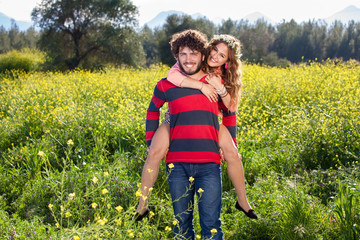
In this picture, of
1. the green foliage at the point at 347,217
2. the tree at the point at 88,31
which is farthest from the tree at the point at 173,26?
the green foliage at the point at 347,217

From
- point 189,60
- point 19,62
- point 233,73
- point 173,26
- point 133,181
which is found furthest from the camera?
point 173,26

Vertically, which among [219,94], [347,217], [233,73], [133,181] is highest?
[233,73]

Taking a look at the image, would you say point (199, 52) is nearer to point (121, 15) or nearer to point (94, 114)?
point (94, 114)

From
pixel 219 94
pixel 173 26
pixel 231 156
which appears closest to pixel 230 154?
pixel 231 156

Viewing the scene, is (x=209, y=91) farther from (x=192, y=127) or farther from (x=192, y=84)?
(x=192, y=127)

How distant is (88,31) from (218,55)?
18.1 meters

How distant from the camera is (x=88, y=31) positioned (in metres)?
19.0

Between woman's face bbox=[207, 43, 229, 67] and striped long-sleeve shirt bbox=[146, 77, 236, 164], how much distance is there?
27 cm

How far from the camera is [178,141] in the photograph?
7.41 ft

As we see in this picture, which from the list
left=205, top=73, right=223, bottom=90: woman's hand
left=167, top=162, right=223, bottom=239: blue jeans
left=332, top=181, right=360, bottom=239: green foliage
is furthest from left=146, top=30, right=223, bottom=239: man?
left=332, top=181, right=360, bottom=239: green foliage

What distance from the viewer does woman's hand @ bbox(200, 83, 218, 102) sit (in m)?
Result: 2.25

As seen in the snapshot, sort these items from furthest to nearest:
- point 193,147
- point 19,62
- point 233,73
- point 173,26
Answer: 1. point 173,26
2. point 19,62
3. point 233,73
4. point 193,147

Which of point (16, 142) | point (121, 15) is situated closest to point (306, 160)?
point (16, 142)

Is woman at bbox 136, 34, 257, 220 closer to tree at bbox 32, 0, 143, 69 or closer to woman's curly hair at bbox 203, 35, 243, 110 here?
woman's curly hair at bbox 203, 35, 243, 110
